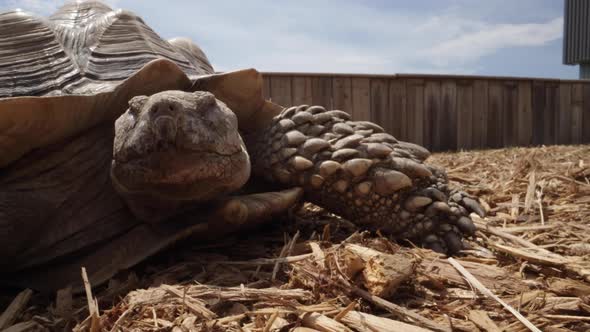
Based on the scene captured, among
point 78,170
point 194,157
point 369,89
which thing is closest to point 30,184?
point 78,170

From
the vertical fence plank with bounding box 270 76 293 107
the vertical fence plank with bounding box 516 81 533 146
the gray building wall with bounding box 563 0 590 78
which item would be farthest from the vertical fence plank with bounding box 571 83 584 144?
the gray building wall with bounding box 563 0 590 78

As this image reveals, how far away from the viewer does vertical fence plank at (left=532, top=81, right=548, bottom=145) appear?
842 cm

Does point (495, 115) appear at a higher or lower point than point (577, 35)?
lower

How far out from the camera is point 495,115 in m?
8.17

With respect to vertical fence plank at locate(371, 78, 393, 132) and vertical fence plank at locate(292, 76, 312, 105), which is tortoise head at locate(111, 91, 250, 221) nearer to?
vertical fence plank at locate(292, 76, 312, 105)

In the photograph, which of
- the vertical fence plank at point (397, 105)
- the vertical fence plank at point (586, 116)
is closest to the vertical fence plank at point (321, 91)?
the vertical fence plank at point (397, 105)

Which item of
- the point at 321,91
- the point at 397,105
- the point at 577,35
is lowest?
the point at 397,105

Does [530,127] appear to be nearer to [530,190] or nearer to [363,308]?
[530,190]

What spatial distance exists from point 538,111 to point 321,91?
177 inches

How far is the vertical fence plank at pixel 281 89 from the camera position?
7195 millimetres

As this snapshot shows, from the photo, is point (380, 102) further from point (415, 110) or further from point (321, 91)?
point (321, 91)

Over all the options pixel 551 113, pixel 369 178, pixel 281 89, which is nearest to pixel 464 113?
pixel 551 113

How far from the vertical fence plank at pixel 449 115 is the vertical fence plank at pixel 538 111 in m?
1.83

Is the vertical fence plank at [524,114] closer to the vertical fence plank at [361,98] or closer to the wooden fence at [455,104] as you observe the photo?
the wooden fence at [455,104]
